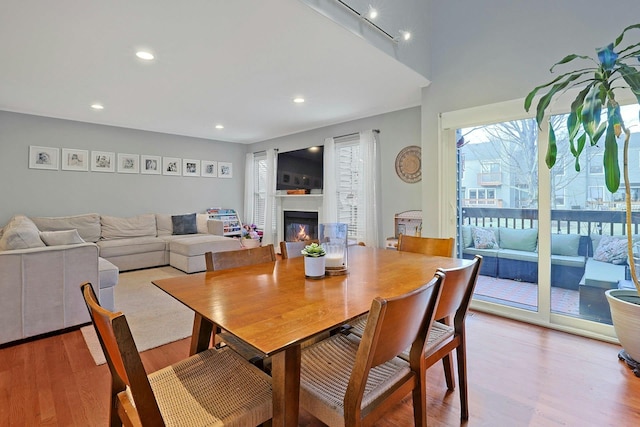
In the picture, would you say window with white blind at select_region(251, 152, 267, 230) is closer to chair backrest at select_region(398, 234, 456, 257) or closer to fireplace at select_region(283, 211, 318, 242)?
fireplace at select_region(283, 211, 318, 242)

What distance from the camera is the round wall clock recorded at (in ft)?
13.1

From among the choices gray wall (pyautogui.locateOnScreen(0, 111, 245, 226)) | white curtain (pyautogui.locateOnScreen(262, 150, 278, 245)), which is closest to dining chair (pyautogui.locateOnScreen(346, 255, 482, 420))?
white curtain (pyautogui.locateOnScreen(262, 150, 278, 245))

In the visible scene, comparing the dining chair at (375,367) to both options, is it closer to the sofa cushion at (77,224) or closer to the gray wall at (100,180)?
the sofa cushion at (77,224)

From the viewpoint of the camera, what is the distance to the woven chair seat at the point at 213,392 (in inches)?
38.1

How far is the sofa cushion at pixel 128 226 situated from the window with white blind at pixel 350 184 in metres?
3.20

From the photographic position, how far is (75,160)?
494cm

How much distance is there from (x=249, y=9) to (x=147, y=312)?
108 inches

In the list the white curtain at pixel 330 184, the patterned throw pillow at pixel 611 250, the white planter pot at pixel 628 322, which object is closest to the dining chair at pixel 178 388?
the white planter pot at pixel 628 322

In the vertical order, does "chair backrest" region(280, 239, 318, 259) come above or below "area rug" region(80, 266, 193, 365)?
above

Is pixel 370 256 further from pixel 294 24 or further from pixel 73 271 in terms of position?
pixel 73 271

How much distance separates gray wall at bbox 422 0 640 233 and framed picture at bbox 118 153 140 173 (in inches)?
188

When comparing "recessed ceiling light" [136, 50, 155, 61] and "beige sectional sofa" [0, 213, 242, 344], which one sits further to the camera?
"recessed ceiling light" [136, 50, 155, 61]

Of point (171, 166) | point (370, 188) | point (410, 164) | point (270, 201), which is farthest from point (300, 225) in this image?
point (171, 166)

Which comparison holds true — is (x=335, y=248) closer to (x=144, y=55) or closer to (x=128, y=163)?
(x=144, y=55)
